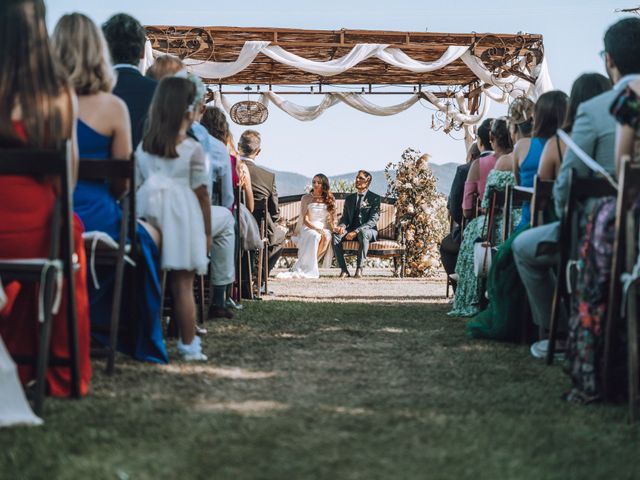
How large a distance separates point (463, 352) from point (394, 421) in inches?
76.2

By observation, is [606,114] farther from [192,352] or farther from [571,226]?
[192,352]

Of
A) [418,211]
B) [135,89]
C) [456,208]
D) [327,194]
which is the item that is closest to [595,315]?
[135,89]

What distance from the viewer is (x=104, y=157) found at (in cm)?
401

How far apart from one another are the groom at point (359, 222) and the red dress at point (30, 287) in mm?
10225

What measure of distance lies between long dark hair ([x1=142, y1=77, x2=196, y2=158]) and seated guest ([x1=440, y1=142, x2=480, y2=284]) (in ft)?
12.5

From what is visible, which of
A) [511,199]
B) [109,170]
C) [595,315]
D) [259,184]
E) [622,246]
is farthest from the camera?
[259,184]

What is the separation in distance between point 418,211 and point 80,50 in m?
10.5

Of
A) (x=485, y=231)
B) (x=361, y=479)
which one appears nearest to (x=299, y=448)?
(x=361, y=479)

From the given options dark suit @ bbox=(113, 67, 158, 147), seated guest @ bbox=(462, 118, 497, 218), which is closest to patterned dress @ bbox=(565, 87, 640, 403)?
dark suit @ bbox=(113, 67, 158, 147)

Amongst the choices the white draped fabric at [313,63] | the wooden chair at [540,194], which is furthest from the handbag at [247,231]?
the white draped fabric at [313,63]

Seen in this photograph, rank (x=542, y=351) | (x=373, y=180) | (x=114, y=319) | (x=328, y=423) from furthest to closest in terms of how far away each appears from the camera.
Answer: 1. (x=373, y=180)
2. (x=542, y=351)
3. (x=114, y=319)
4. (x=328, y=423)

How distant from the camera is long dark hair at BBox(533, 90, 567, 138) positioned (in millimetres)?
5105

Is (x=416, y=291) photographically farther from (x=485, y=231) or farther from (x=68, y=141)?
(x=68, y=141)

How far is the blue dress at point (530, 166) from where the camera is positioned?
5242 millimetres
